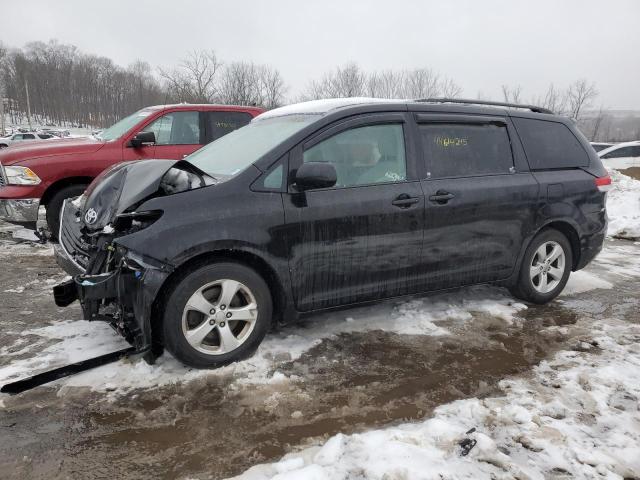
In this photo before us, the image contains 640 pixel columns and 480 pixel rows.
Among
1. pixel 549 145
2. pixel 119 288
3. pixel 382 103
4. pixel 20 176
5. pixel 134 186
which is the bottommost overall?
pixel 119 288

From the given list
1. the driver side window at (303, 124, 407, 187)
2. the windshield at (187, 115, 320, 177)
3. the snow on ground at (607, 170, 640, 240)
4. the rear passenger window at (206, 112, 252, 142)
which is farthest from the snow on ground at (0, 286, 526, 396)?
the snow on ground at (607, 170, 640, 240)

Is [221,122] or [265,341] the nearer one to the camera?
[265,341]

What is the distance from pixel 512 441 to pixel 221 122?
6268 mm

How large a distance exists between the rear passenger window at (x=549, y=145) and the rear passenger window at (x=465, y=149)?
26cm

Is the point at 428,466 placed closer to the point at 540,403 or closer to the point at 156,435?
the point at 540,403

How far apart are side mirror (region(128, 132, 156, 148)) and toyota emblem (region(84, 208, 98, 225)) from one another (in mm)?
3366

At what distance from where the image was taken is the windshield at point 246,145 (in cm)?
337

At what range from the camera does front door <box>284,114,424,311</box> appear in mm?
3260

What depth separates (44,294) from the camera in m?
4.48

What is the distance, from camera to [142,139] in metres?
6.43

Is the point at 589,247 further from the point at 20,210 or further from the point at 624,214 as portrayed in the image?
the point at 20,210

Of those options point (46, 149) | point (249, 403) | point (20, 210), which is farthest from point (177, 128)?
point (249, 403)

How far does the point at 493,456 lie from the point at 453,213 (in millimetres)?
1981

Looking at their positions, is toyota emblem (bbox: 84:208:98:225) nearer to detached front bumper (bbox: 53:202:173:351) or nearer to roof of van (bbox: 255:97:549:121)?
detached front bumper (bbox: 53:202:173:351)
